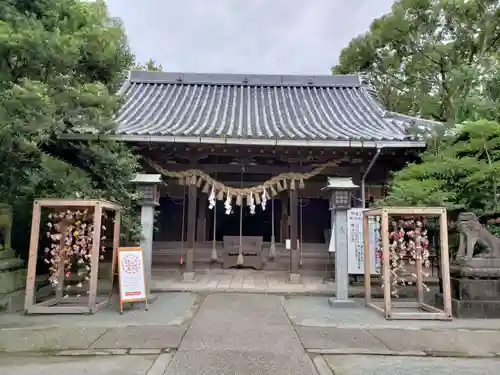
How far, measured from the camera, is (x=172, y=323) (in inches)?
188

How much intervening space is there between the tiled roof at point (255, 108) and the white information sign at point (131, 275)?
110 inches

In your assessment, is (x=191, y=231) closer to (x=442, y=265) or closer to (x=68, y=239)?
(x=68, y=239)

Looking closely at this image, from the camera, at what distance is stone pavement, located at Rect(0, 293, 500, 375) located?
130 inches

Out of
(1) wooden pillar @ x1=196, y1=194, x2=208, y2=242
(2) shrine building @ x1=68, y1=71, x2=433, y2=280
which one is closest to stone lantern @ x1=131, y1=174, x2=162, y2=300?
(2) shrine building @ x1=68, y1=71, x2=433, y2=280

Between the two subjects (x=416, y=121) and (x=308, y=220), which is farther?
(x=308, y=220)

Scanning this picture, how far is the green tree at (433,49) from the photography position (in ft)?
43.8

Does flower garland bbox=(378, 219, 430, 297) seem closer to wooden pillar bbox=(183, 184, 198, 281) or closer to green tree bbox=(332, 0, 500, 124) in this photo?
wooden pillar bbox=(183, 184, 198, 281)

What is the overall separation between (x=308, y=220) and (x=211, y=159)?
3814 mm

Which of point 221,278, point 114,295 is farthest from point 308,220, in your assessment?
point 114,295

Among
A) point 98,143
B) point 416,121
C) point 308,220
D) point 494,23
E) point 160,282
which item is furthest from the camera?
point 494,23

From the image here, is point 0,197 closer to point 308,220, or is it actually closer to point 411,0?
point 308,220

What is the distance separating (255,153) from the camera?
26.3 ft

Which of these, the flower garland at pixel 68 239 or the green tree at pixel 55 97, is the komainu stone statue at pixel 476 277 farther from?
the flower garland at pixel 68 239

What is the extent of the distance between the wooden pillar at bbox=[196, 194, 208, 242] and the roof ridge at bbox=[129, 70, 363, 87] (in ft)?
16.4
